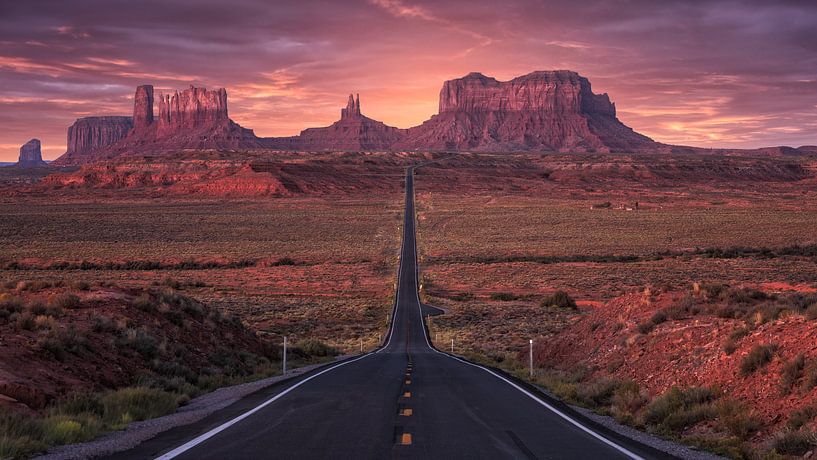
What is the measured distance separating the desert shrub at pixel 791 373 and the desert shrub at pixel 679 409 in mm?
1069

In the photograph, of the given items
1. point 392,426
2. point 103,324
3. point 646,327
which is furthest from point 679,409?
point 103,324

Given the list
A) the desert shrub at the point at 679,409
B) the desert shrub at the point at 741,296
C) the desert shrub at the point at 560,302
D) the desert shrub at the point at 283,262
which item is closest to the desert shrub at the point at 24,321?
the desert shrub at the point at 679,409

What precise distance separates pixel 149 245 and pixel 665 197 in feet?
360

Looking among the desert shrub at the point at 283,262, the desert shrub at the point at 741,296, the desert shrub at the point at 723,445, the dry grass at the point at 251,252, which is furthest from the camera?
the desert shrub at the point at 283,262

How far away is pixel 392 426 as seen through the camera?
995 cm

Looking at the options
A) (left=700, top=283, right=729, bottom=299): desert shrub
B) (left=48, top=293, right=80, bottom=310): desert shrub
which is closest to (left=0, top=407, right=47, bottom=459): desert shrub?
(left=48, top=293, right=80, bottom=310): desert shrub

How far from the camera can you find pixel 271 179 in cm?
16138

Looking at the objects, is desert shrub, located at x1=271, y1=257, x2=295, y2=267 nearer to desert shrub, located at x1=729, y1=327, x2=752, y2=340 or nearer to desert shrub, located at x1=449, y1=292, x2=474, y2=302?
desert shrub, located at x1=449, y1=292, x2=474, y2=302

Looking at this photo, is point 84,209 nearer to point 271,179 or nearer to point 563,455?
point 271,179

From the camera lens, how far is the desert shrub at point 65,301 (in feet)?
51.8

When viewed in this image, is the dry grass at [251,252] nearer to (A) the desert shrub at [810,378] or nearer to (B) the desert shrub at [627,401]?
(B) the desert shrub at [627,401]

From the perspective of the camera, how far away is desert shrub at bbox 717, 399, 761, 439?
31.1ft

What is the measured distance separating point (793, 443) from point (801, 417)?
799 millimetres

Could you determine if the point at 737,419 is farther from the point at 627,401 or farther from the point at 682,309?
the point at 682,309
